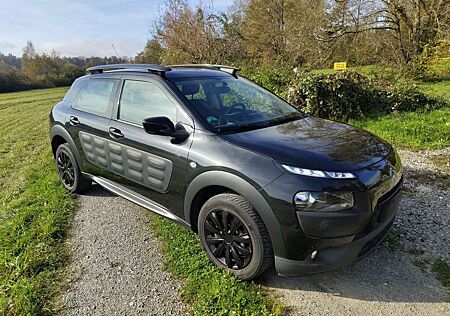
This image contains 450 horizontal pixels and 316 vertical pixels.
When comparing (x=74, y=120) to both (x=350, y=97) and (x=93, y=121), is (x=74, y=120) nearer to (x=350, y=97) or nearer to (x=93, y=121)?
(x=93, y=121)

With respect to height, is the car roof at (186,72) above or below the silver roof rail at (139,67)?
below

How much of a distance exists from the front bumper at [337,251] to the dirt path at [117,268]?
84cm

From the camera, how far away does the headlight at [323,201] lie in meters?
2.22

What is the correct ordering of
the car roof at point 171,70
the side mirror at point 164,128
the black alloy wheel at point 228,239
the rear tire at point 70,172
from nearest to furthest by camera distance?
the black alloy wheel at point 228,239 < the side mirror at point 164,128 < the car roof at point 171,70 < the rear tire at point 70,172

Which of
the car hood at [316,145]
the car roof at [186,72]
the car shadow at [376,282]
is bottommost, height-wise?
the car shadow at [376,282]

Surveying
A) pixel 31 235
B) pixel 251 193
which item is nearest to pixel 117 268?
pixel 31 235

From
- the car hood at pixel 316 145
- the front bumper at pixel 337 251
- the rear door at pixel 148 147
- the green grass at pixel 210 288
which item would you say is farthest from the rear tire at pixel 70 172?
the front bumper at pixel 337 251

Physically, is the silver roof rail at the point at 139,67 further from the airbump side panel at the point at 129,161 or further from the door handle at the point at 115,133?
the airbump side panel at the point at 129,161

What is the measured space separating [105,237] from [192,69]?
2049 mm

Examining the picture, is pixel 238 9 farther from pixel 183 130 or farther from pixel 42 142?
pixel 183 130

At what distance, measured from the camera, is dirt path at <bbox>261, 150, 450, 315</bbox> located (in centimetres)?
238

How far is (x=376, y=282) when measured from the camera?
2629 mm

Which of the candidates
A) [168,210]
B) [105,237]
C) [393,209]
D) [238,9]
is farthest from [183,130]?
[238,9]

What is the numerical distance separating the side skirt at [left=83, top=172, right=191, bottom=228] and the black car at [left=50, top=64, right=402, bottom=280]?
16 millimetres
